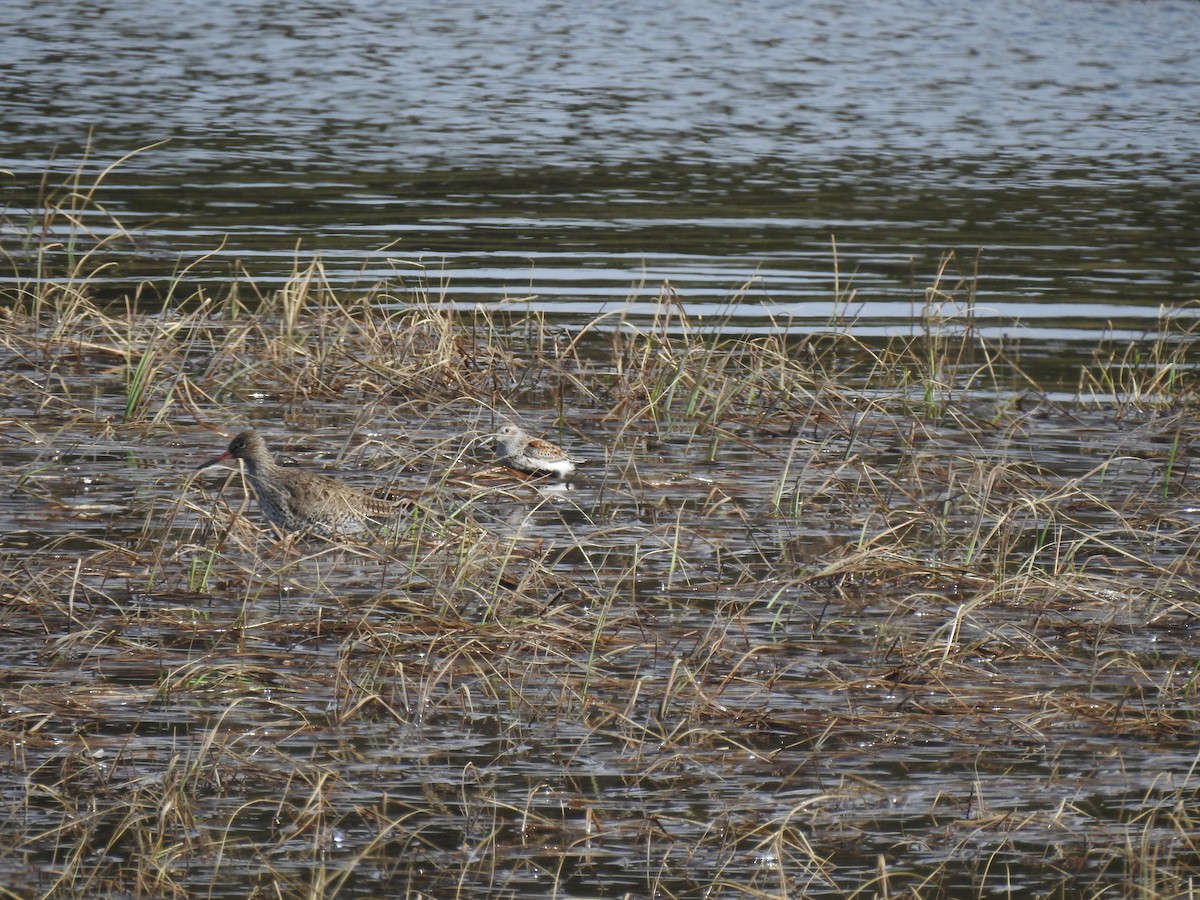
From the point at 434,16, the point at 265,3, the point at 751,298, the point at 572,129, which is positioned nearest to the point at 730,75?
the point at 572,129

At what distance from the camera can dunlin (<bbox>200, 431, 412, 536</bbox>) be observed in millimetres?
Result: 9734

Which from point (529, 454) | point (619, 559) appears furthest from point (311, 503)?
point (529, 454)

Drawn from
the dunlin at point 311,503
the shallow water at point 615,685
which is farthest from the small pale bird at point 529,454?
the dunlin at point 311,503

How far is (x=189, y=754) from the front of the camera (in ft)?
22.6

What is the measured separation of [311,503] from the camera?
9750mm

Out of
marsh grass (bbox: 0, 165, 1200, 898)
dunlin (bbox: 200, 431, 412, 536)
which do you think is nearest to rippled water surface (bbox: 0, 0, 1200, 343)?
marsh grass (bbox: 0, 165, 1200, 898)

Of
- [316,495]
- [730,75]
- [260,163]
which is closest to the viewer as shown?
[316,495]

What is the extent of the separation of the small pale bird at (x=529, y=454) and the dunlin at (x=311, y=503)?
125 centimetres

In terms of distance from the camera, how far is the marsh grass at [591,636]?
661 cm

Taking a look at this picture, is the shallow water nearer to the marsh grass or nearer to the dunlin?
the marsh grass

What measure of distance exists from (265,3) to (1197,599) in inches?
1293

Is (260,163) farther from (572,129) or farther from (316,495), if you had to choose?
(316,495)

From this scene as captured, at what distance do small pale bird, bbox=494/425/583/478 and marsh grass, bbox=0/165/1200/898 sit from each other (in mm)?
153

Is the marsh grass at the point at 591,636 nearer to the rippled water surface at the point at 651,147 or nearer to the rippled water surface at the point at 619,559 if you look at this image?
the rippled water surface at the point at 619,559
